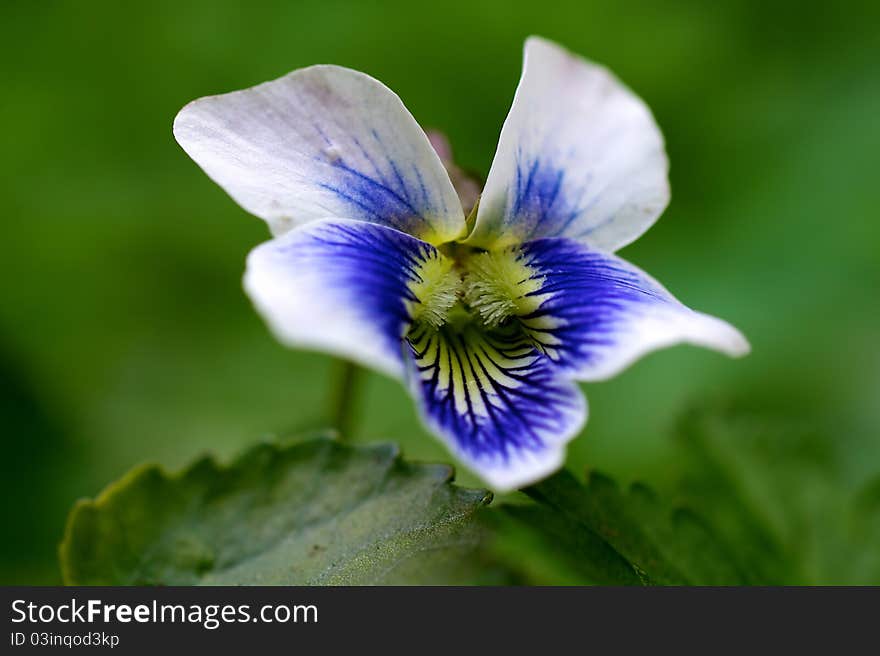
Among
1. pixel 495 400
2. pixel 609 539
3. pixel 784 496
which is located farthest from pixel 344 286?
pixel 784 496

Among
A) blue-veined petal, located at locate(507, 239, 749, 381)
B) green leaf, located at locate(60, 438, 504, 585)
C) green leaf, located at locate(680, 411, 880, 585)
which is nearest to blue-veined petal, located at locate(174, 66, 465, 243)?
blue-veined petal, located at locate(507, 239, 749, 381)

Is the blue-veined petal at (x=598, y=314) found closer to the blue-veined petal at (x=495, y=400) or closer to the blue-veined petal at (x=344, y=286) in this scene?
the blue-veined petal at (x=495, y=400)

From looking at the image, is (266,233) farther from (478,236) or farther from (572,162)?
(572,162)

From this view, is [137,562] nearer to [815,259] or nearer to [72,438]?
[72,438]

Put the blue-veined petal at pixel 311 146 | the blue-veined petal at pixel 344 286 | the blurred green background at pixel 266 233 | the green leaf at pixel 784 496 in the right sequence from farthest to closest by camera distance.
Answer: the blurred green background at pixel 266 233
the green leaf at pixel 784 496
the blue-veined petal at pixel 311 146
the blue-veined petal at pixel 344 286

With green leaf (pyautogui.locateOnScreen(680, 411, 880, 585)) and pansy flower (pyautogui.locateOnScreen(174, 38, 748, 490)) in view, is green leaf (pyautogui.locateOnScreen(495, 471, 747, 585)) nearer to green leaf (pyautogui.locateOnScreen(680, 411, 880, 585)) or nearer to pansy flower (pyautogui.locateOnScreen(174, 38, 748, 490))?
pansy flower (pyautogui.locateOnScreen(174, 38, 748, 490))

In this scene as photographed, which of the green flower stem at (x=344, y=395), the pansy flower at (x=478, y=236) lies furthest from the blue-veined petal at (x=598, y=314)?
the green flower stem at (x=344, y=395)

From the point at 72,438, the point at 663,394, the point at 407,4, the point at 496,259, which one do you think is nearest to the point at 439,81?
the point at 407,4
